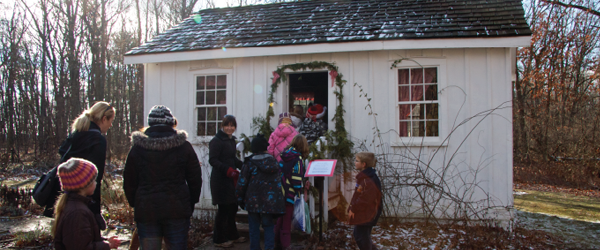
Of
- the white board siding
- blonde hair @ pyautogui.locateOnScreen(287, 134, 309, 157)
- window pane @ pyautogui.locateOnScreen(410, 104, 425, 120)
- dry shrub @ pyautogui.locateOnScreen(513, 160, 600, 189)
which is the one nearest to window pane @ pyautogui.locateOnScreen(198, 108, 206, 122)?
the white board siding

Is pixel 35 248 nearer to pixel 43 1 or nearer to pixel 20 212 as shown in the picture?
pixel 20 212

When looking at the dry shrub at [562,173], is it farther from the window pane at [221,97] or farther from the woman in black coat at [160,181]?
the woman in black coat at [160,181]

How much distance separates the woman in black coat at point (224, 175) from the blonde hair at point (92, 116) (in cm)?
158

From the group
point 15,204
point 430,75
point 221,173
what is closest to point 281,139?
point 221,173

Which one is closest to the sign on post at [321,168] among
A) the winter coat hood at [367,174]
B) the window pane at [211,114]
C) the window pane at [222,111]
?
the winter coat hood at [367,174]

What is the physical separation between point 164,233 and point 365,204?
2271 millimetres

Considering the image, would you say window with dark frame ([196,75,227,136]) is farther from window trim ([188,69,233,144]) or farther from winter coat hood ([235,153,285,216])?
winter coat hood ([235,153,285,216])

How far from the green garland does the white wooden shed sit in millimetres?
130

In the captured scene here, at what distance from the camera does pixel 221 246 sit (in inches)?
212

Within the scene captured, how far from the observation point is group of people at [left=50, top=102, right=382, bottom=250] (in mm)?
2723

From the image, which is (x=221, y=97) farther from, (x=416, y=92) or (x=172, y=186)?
(x=172, y=186)

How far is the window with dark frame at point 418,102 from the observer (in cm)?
713

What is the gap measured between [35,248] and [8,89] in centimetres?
1842

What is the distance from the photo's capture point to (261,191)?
4492 mm
